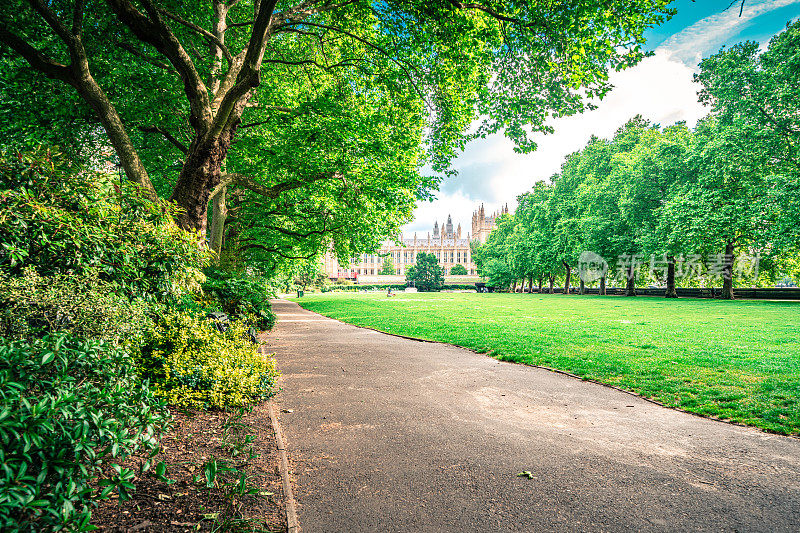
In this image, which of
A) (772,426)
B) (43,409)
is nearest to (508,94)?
(772,426)

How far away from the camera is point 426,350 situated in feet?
28.9

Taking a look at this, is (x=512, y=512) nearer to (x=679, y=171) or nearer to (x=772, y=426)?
(x=772, y=426)

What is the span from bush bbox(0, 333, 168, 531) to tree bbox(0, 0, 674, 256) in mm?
3561

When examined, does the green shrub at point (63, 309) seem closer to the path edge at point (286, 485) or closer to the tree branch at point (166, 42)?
the path edge at point (286, 485)

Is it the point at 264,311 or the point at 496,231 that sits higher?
the point at 496,231

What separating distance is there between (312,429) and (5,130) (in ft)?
36.4

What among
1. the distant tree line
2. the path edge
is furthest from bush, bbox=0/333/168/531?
the distant tree line

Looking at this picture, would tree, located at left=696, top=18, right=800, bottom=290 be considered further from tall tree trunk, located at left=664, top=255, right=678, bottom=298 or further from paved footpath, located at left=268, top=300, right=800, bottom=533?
paved footpath, located at left=268, top=300, right=800, bottom=533

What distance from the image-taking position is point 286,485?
281 centimetres

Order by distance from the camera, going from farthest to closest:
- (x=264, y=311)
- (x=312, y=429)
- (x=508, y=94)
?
(x=264, y=311)
(x=508, y=94)
(x=312, y=429)

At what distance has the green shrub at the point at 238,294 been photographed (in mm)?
9680

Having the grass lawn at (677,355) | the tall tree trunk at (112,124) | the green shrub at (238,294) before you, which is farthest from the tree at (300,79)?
the grass lawn at (677,355)

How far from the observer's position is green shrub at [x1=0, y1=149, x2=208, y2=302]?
2895 mm

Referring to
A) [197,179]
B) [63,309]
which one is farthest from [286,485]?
[197,179]
